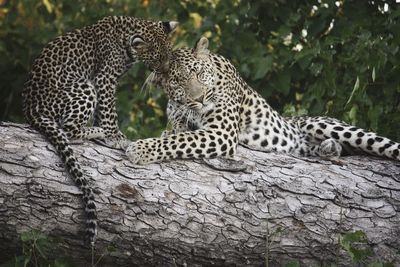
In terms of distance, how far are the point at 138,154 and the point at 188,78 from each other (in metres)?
1.48

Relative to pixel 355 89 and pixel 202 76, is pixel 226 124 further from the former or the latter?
pixel 355 89

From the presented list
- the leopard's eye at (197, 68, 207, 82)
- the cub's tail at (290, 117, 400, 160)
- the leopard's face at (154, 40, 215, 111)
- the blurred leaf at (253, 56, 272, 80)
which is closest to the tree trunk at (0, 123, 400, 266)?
the cub's tail at (290, 117, 400, 160)

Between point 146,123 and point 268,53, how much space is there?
2719 millimetres

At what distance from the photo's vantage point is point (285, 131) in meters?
10.1

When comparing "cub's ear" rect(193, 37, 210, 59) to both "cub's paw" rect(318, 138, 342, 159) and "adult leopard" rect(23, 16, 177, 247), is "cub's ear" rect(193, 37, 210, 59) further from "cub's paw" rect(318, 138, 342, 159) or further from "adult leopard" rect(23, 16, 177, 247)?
"cub's paw" rect(318, 138, 342, 159)

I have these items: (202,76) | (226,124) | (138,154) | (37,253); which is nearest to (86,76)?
(202,76)

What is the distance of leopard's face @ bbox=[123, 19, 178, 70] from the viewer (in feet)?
32.7

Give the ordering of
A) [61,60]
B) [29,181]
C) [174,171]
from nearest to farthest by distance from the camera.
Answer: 1. [29,181]
2. [174,171]
3. [61,60]

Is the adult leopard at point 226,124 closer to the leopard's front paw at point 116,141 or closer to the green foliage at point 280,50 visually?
the leopard's front paw at point 116,141

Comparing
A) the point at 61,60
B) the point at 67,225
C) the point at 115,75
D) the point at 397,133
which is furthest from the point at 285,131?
the point at 67,225

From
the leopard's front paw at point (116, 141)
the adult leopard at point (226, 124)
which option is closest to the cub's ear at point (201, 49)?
the adult leopard at point (226, 124)

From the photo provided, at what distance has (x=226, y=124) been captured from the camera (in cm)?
933

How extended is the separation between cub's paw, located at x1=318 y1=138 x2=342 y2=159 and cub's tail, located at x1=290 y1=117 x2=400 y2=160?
12 centimetres

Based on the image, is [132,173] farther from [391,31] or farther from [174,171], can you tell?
[391,31]
